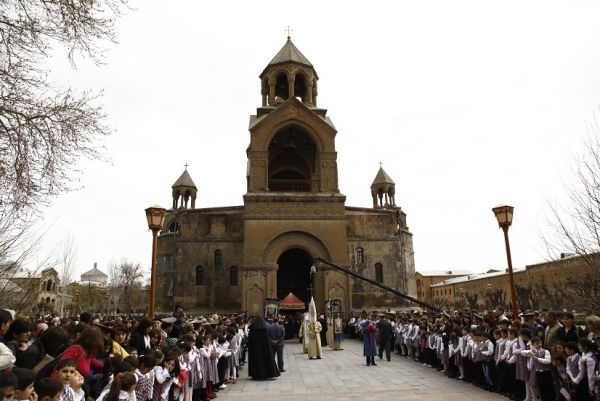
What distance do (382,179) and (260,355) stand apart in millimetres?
27699

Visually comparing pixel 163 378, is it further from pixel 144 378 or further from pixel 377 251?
pixel 377 251

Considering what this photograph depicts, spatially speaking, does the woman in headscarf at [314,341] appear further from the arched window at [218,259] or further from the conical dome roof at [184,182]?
the conical dome roof at [184,182]

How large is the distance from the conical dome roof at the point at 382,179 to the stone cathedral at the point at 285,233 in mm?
6063

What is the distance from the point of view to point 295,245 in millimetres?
25562

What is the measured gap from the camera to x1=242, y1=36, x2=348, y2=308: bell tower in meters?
25.0

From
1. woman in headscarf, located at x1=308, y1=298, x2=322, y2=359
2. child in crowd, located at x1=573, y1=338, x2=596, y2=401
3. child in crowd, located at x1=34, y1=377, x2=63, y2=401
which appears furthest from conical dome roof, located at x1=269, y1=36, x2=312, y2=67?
child in crowd, located at x1=34, y1=377, x2=63, y2=401

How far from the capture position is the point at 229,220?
100ft

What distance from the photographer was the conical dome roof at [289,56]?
100ft

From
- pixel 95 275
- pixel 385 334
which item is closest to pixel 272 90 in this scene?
pixel 385 334

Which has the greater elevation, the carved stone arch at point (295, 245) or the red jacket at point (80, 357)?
the carved stone arch at point (295, 245)

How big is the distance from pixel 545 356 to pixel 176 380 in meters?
6.54

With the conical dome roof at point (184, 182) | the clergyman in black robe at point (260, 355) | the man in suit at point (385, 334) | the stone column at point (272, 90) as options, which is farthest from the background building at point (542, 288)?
the conical dome roof at point (184, 182)

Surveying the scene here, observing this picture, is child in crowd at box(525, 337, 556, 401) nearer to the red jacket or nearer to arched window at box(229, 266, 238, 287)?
the red jacket

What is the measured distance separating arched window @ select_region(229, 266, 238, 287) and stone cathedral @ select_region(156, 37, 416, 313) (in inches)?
2.6
